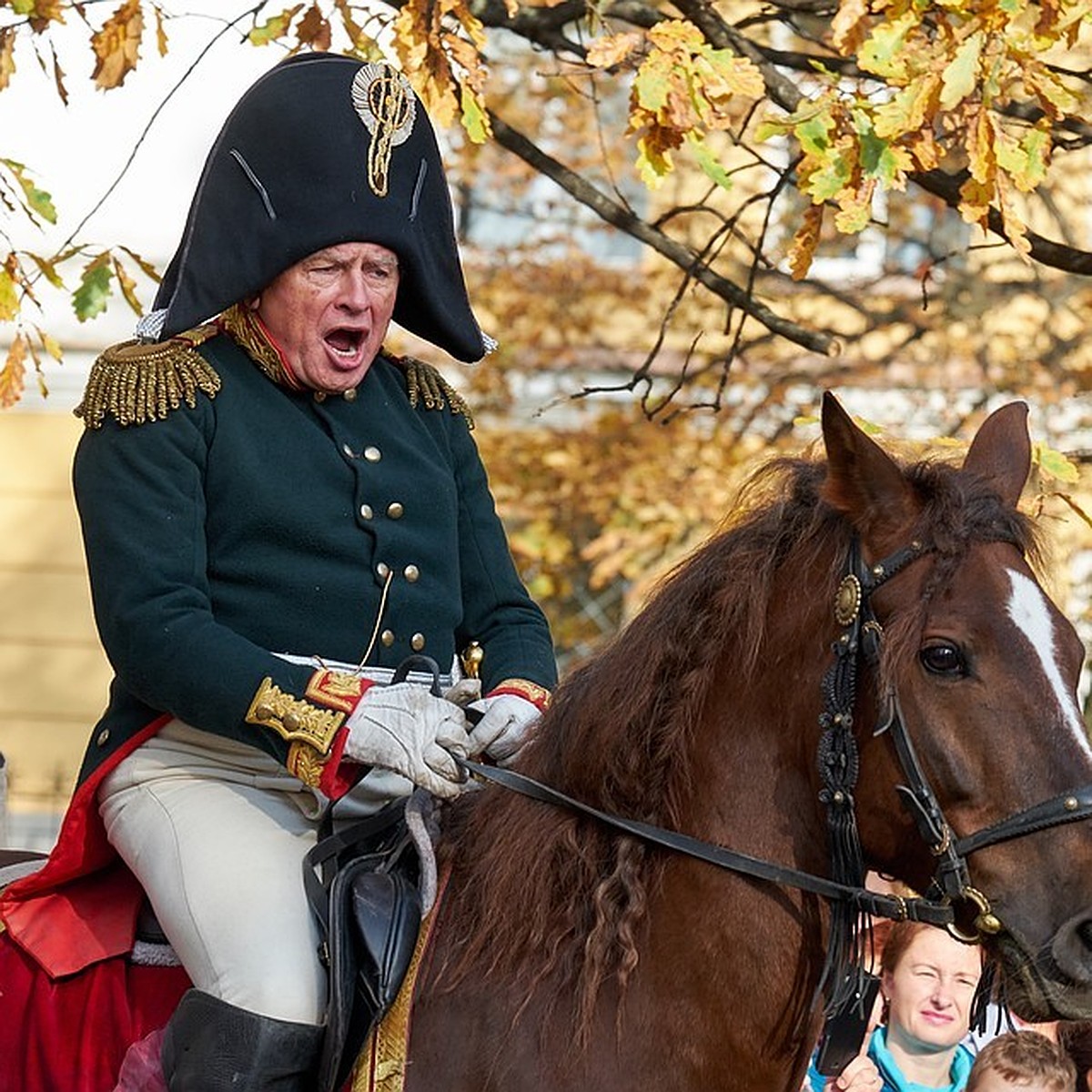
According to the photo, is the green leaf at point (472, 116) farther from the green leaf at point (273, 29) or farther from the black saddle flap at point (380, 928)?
the black saddle flap at point (380, 928)

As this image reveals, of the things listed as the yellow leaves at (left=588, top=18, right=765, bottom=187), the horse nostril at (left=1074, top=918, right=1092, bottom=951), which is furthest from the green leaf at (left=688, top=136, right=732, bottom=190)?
the horse nostril at (left=1074, top=918, right=1092, bottom=951)

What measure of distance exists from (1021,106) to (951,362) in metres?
6.41

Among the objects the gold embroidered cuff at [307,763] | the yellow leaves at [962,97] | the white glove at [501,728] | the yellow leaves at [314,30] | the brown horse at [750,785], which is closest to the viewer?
the brown horse at [750,785]

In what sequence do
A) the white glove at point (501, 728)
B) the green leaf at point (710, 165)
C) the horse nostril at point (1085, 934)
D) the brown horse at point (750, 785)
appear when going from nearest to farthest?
the horse nostril at point (1085, 934) → the brown horse at point (750, 785) → the white glove at point (501, 728) → the green leaf at point (710, 165)

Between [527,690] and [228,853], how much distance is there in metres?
0.71

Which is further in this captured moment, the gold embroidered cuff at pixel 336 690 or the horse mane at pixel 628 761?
the gold embroidered cuff at pixel 336 690

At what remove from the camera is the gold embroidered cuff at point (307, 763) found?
349cm

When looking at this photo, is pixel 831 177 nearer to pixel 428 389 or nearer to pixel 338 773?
pixel 428 389

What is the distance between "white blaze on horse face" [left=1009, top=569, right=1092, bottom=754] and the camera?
312 cm

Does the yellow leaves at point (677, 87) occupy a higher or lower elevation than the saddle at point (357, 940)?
higher

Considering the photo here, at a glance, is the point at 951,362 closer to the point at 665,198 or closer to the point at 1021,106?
the point at 665,198

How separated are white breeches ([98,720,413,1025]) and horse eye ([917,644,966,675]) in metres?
1.10

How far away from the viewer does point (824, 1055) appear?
3559 millimetres

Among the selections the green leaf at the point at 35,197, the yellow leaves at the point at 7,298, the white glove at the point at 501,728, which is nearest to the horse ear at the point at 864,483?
the white glove at the point at 501,728
